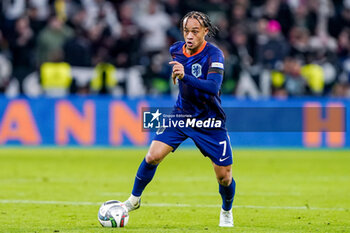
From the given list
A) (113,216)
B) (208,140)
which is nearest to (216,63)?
(208,140)

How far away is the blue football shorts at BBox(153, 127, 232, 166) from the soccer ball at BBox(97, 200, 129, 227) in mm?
763

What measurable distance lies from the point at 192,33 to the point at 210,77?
47cm

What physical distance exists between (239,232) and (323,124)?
11959 millimetres

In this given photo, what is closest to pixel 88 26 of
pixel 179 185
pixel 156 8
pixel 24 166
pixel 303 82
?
pixel 156 8

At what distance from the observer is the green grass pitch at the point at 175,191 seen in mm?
7883

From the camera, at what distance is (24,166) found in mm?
14438

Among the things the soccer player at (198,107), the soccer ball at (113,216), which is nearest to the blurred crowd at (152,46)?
the soccer player at (198,107)

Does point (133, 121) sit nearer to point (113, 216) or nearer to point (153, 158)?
point (153, 158)

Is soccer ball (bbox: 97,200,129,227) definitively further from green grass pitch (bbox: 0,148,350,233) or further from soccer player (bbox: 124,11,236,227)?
soccer player (bbox: 124,11,236,227)

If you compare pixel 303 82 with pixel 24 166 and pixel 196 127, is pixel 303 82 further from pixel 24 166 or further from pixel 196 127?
pixel 196 127

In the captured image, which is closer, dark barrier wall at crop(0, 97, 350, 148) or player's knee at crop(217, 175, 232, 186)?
player's knee at crop(217, 175, 232, 186)

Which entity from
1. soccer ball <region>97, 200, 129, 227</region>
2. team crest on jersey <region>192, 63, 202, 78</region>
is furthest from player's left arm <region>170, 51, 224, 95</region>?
soccer ball <region>97, 200, 129, 227</region>

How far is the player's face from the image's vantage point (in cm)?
740

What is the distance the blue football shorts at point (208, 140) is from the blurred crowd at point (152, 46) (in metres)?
11.5
